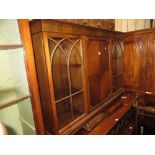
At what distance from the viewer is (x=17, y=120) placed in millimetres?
1355

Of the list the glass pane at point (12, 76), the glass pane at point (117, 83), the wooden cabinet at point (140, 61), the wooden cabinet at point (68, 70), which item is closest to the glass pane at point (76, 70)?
the wooden cabinet at point (68, 70)

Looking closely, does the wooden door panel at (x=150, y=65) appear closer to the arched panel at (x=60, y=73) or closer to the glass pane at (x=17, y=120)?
the arched panel at (x=60, y=73)

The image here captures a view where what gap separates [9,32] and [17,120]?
88cm

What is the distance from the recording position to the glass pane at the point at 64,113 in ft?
4.10

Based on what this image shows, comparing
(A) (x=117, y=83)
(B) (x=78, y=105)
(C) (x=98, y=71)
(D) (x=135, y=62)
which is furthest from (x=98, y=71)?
(D) (x=135, y=62)

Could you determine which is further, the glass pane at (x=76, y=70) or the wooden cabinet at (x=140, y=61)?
the wooden cabinet at (x=140, y=61)

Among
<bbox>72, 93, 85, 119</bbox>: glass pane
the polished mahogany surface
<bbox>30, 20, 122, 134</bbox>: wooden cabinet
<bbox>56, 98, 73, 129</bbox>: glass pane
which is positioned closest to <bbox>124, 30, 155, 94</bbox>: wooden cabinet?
the polished mahogany surface

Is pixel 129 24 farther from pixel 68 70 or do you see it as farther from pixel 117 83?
pixel 68 70

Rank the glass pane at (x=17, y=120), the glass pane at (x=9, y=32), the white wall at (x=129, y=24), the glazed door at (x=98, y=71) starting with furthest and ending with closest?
the white wall at (x=129, y=24), the glazed door at (x=98, y=71), the glass pane at (x=17, y=120), the glass pane at (x=9, y=32)

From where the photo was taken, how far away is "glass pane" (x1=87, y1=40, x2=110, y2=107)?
5.07 feet

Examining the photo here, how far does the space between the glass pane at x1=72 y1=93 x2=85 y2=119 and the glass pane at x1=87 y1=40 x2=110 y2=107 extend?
17 cm
